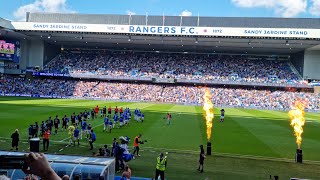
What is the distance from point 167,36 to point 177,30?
108 inches

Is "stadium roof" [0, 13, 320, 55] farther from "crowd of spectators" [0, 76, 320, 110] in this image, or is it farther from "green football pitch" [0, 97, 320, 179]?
"green football pitch" [0, 97, 320, 179]

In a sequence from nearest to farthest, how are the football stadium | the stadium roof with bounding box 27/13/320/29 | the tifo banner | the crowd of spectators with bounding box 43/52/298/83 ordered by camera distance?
the tifo banner → the football stadium → the stadium roof with bounding box 27/13/320/29 → the crowd of spectators with bounding box 43/52/298/83

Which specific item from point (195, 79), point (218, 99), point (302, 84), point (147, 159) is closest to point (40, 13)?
point (195, 79)

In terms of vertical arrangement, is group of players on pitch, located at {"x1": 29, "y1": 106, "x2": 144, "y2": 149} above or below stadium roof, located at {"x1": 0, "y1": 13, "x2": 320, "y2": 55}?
below

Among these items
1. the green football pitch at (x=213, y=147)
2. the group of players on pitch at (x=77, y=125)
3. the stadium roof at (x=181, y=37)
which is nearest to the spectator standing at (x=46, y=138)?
the group of players on pitch at (x=77, y=125)

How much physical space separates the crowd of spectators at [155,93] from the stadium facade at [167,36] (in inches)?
212

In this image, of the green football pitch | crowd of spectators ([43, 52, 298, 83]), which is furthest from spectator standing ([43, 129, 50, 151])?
crowd of spectators ([43, 52, 298, 83])

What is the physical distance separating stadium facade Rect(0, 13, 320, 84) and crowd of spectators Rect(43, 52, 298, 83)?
1910 millimetres

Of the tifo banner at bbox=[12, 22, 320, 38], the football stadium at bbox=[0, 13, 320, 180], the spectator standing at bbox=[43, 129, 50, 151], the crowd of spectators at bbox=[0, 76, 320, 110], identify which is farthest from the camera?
the crowd of spectators at bbox=[0, 76, 320, 110]

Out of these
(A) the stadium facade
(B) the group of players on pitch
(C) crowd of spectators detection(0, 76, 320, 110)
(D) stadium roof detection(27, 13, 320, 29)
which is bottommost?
(B) the group of players on pitch

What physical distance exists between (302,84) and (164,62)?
31413 mm

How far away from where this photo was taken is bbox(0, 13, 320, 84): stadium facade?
64188 mm

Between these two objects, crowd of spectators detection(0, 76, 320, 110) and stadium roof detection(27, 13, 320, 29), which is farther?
stadium roof detection(27, 13, 320, 29)

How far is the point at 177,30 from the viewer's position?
64.5 metres
